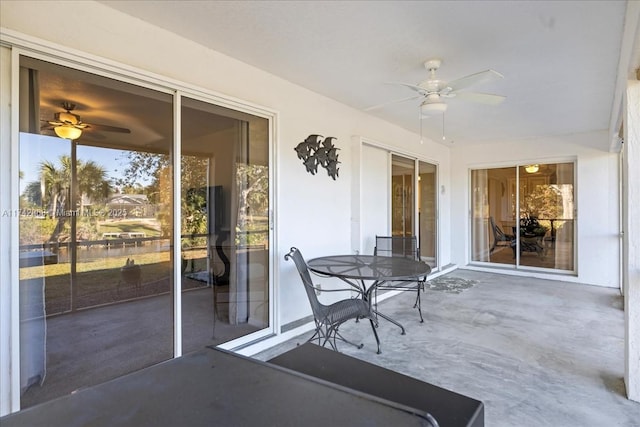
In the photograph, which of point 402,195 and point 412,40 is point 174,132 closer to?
point 412,40

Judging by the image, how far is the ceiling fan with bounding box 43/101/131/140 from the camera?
2.17 m

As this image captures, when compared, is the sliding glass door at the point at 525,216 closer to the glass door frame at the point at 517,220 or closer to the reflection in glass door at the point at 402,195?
the glass door frame at the point at 517,220

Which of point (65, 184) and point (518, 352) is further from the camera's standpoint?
point (518, 352)

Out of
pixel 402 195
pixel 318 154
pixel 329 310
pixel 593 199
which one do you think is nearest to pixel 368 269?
pixel 329 310

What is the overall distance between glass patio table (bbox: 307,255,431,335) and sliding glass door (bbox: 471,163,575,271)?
420 cm

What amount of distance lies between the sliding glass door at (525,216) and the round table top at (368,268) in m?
4.20

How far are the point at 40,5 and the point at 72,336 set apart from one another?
2.41 metres

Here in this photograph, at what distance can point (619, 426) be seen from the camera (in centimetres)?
199

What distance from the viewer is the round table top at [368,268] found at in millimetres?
2764

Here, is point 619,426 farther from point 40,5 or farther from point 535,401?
point 40,5

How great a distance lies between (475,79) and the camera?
2430 millimetres

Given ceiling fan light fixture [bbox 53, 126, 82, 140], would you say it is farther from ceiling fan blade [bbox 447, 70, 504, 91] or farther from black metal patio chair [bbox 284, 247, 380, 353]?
ceiling fan blade [bbox 447, 70, 504, 91]

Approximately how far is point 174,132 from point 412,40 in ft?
6.24

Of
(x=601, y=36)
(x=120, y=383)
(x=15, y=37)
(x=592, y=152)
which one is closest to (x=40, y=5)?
(x=15, y=37)
